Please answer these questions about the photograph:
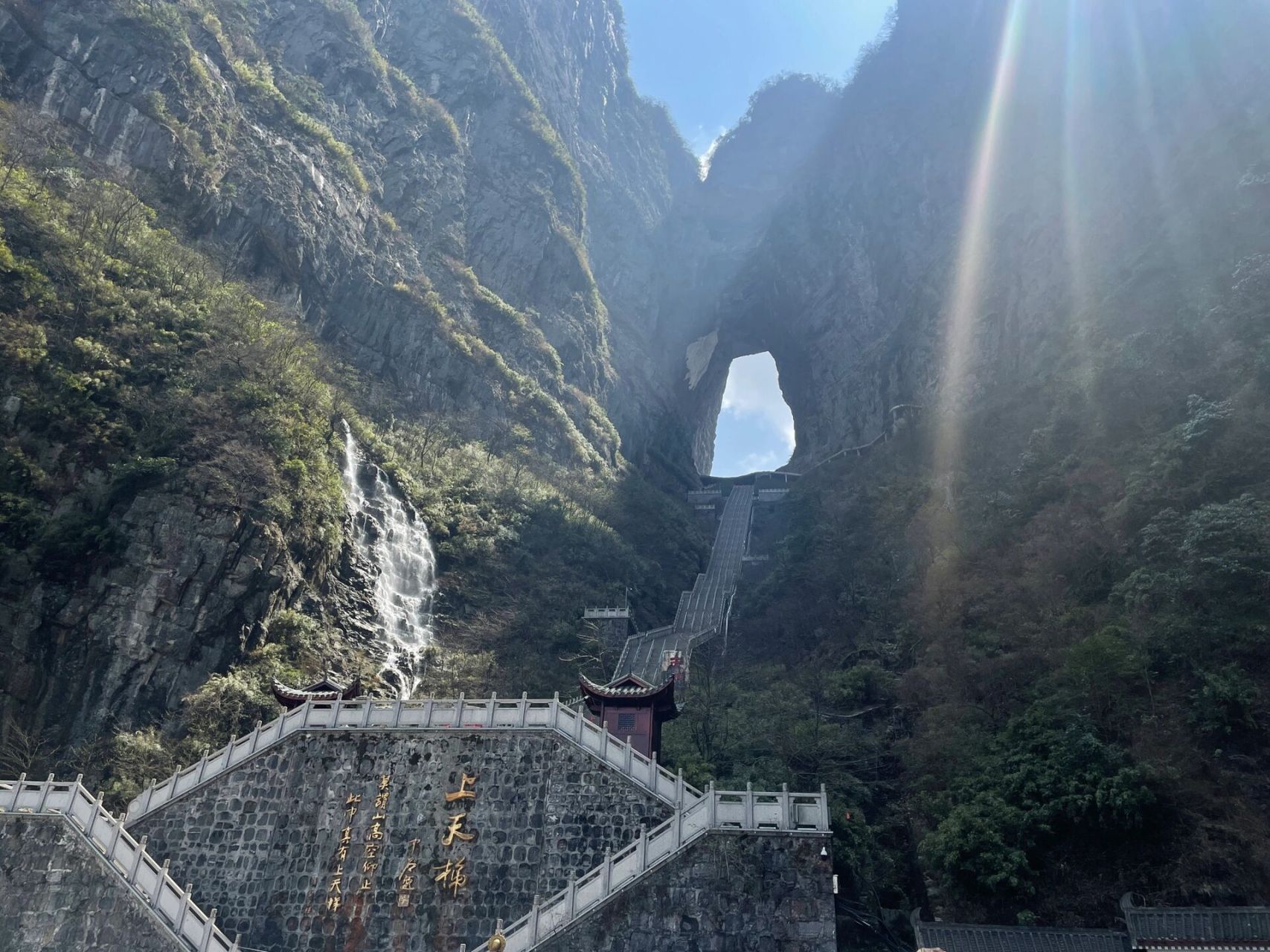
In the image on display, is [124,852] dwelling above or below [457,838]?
below

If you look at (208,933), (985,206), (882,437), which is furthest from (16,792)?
(985,206)

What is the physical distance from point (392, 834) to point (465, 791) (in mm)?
1446

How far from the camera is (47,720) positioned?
20.0m

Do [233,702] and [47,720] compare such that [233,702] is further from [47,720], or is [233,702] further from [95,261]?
[95,261]

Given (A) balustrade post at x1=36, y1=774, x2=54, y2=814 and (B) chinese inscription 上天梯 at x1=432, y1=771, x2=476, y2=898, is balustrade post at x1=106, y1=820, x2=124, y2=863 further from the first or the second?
(B) chinese inscription 上天梯 at x1=432, y1=771, x2=476, y2=898

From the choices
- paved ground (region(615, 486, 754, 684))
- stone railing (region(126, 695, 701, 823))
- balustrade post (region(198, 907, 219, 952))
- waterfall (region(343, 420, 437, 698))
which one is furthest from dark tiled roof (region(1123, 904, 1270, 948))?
waterfall (region(343, 420, 437, 698))

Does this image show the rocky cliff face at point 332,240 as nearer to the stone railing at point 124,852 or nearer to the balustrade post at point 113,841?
the stone railing at point 124,852

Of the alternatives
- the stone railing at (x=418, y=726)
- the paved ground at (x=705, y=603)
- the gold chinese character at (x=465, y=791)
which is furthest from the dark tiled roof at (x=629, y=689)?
the paved ground at (x=705, y=603)

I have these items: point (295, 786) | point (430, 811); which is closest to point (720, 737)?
point (430, 811)

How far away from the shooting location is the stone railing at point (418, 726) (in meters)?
16.7

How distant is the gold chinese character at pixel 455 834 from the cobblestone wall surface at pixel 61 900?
14.3ft

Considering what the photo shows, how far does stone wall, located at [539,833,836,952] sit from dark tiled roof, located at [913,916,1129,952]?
281cm

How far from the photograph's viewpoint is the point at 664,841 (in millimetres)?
14828

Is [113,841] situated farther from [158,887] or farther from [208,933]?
[208,933]
